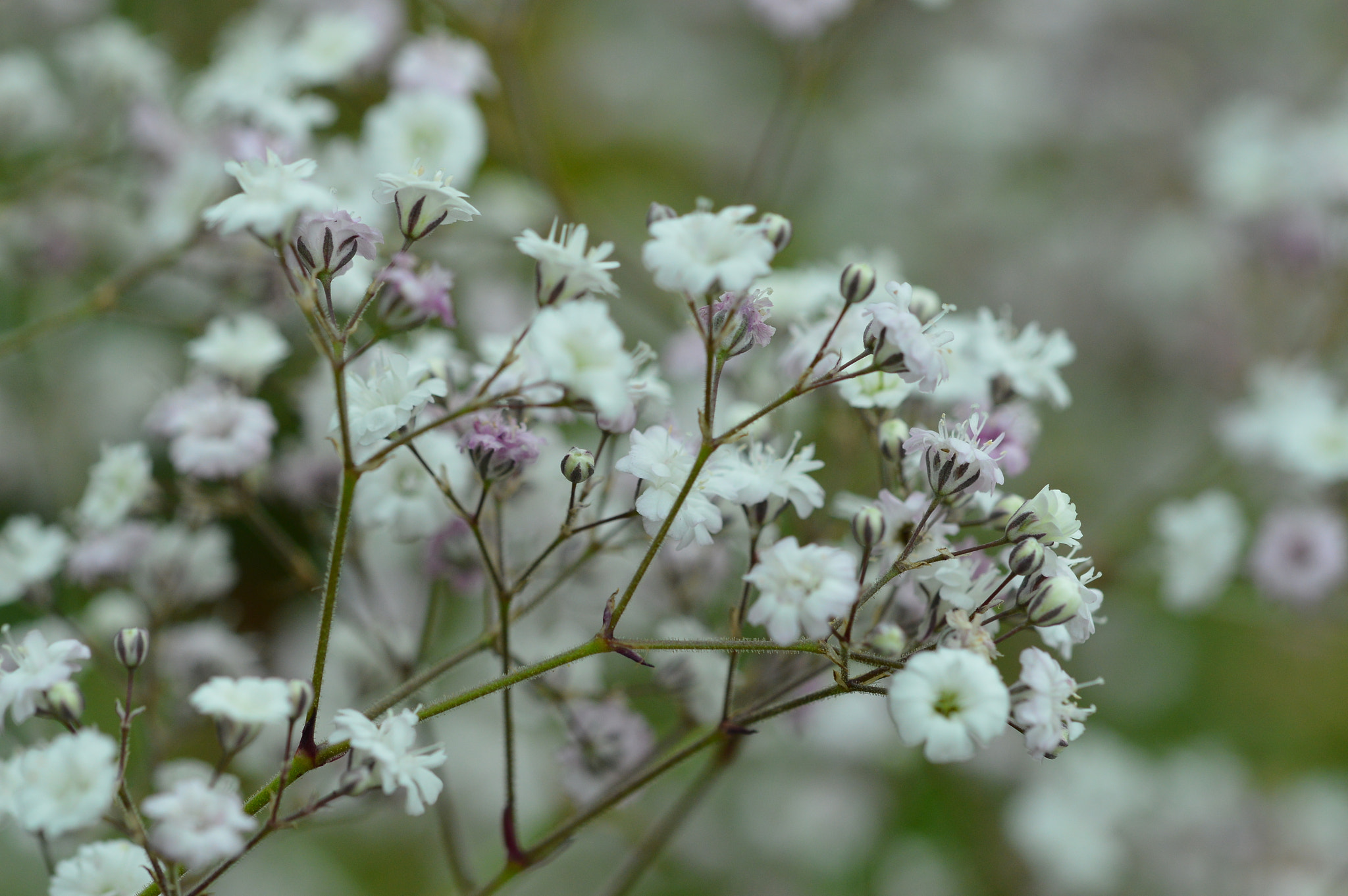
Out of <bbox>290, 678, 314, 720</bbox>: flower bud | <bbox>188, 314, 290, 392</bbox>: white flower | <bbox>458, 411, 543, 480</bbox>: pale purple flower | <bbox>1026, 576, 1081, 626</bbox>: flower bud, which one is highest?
<bbox>188, 314, 290, 392</bbox>: white flower

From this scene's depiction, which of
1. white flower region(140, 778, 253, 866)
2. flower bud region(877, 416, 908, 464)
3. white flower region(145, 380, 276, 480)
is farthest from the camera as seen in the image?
white flower region(145, 380, 276, 480)

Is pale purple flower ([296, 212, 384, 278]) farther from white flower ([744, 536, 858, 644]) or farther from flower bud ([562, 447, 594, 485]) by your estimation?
white flower ([744, 536, 858, 644])

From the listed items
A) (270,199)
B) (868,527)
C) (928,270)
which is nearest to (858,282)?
(868,527)

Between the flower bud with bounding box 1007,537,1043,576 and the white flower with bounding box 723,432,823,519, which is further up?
the white flower with bounding box 723,432,823,519

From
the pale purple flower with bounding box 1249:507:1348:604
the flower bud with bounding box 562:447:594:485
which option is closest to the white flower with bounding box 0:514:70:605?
the flower bud with bounding box 562:447:594:485

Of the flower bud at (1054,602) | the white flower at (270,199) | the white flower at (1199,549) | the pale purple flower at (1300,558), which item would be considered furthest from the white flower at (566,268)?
the pale purple flower at (1300,558)

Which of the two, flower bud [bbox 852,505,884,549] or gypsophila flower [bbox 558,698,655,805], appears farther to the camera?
gypsophila flower [bbox 558,698,655,805]

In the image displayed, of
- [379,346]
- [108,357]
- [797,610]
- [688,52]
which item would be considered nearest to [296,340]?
[108,357]
